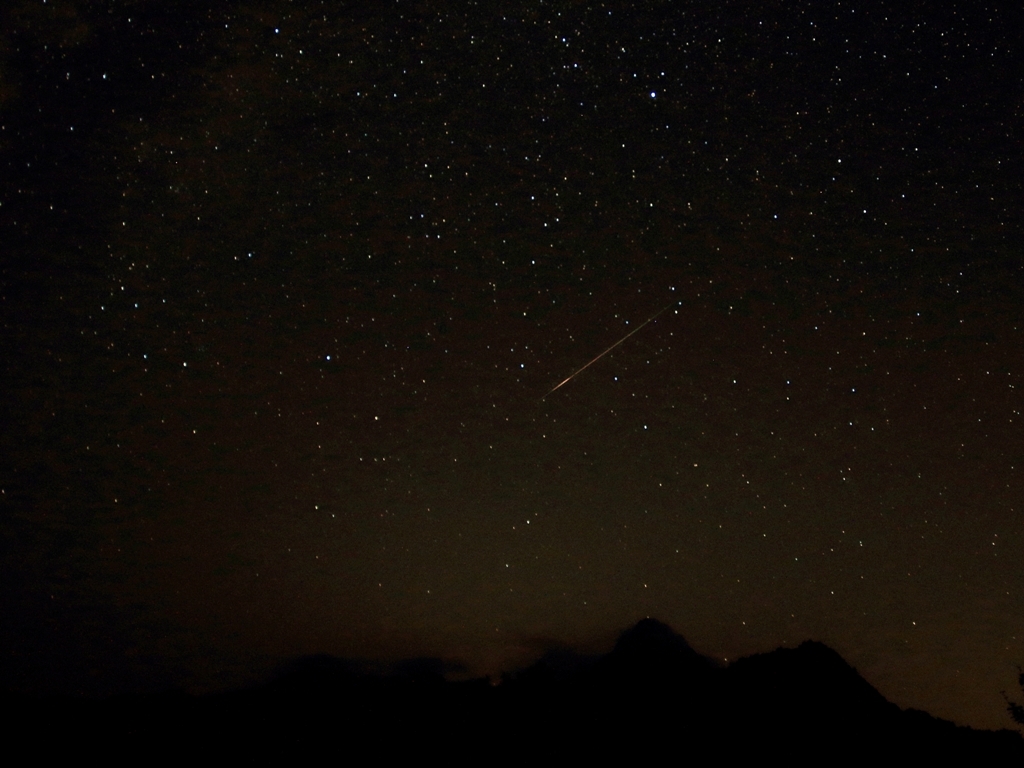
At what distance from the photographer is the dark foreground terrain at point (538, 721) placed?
12109mm

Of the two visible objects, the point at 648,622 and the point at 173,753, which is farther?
the point at 648,622

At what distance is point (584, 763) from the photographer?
1192 centimetres

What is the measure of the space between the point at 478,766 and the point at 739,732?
3885mm

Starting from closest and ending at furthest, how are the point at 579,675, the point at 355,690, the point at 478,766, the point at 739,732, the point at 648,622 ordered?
the point at 478,766
the point at 739,732
the point at 355,690
the point at 579,675
the point at 648,622

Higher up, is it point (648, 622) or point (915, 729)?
point (648, 622)

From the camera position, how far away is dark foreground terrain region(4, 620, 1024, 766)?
12.1 metres

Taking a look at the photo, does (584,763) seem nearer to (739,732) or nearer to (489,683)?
(739,732)

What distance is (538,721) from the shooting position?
44.6ft

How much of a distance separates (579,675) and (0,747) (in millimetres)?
9913

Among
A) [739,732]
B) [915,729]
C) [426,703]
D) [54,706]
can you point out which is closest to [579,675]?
[426,703]

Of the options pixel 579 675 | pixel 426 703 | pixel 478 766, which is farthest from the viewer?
pixel 579 675

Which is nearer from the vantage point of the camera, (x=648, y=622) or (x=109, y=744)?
(x=109, y=744)

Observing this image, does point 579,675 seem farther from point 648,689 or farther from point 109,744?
point 109,744

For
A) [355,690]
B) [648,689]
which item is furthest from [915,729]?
[355,690]
